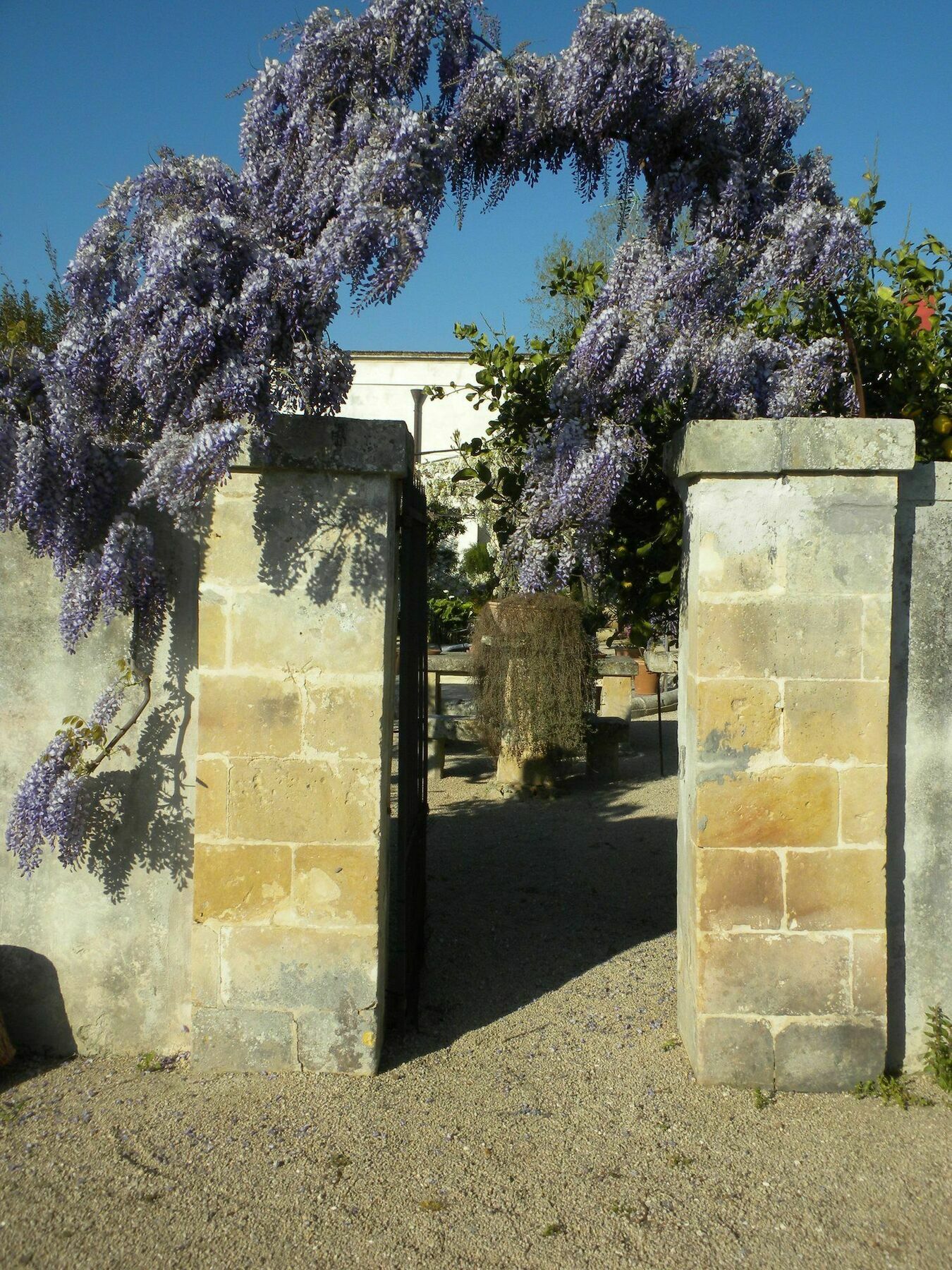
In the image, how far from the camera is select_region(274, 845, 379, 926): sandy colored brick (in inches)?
126

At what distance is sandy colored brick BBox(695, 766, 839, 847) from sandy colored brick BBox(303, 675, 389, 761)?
1.07 metres

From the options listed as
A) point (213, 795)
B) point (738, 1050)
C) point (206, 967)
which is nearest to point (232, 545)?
point (213, 795)

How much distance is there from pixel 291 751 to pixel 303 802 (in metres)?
0.17

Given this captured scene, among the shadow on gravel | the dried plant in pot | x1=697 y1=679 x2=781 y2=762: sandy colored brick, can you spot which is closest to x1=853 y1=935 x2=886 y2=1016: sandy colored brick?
x1=697 y1=679 x2=781 y2=762: sandy colored brick

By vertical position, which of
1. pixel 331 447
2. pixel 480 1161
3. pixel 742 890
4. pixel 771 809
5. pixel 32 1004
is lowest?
pixel 480 1161

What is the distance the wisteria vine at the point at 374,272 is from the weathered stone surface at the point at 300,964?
648 millimetres

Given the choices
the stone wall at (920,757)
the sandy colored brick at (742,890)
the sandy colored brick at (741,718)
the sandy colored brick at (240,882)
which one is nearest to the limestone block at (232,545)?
the sandy colored brick at (240,882)

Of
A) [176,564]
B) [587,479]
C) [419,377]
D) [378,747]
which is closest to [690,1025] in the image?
[378,747]

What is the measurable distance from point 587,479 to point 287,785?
1.47 meters

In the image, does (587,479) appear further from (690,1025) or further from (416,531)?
(690,1025)

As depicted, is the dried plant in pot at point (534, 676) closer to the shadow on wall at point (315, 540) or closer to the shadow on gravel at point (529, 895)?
the shadow on gravel at point (529, 895)

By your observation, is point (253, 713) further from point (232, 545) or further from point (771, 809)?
point (771, 809)

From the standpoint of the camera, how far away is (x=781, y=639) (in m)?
3.20

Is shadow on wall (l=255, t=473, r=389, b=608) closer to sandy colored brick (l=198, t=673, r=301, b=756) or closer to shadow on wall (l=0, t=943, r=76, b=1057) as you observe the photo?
sandy colored brick (l=198, t=673, r=301, b=756)
